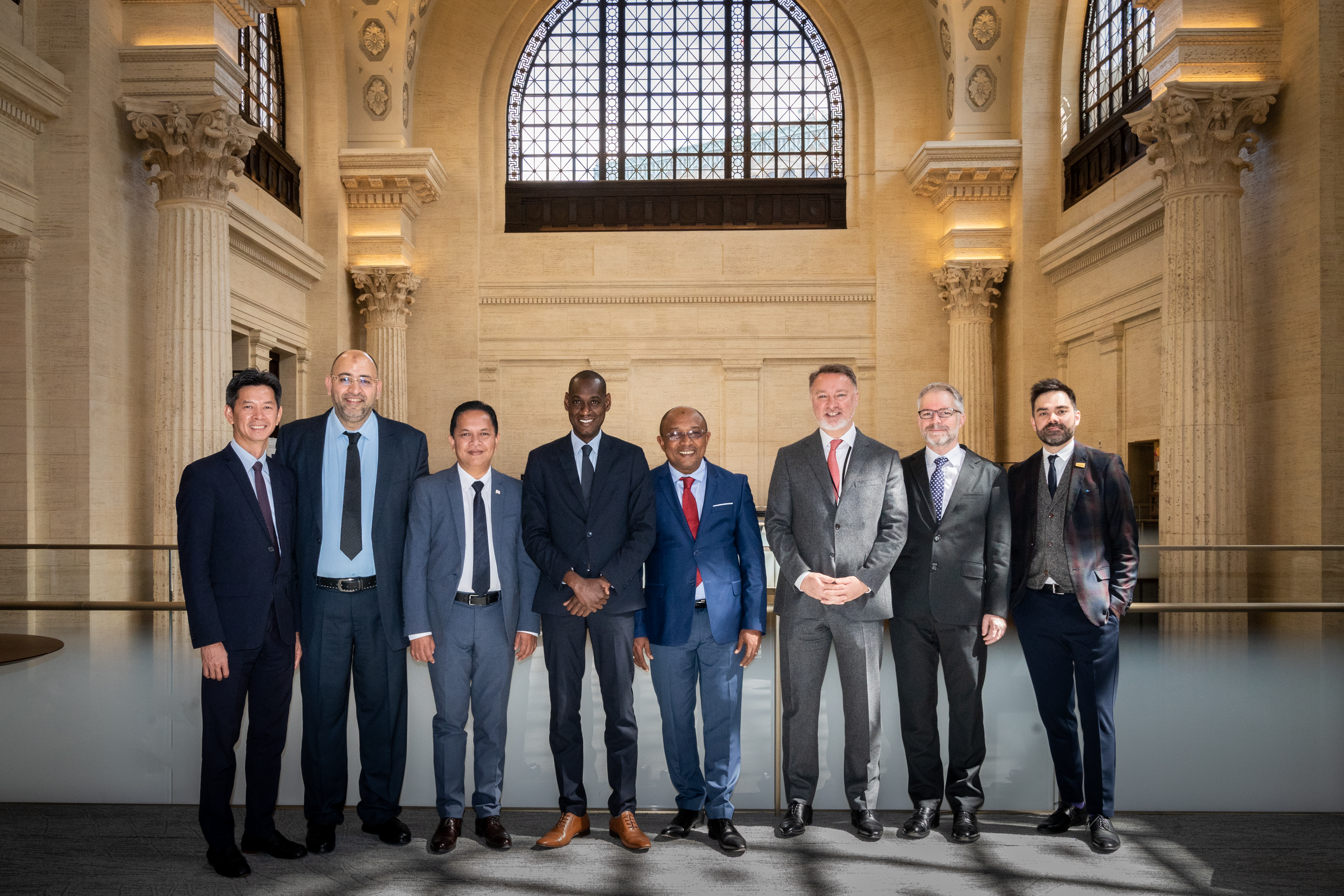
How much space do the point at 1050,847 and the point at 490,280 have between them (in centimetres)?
1722

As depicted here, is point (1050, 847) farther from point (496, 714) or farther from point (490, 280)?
point (490, 280)

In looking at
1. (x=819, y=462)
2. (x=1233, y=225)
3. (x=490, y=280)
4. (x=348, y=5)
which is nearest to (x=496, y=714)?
(x=819, y=462)

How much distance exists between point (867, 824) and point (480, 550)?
2.32m

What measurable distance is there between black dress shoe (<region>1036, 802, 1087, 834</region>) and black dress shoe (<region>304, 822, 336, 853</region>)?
3.46 m

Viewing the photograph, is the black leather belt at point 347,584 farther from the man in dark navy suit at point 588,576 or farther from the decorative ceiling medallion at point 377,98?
the decorative ceiling medallion at point 377,98

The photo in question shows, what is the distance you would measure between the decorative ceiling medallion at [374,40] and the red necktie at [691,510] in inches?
653

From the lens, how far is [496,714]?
15.6ft

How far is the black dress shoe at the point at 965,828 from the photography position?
183 inches

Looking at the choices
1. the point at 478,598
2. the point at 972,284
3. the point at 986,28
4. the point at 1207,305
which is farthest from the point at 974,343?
the point at 478,598

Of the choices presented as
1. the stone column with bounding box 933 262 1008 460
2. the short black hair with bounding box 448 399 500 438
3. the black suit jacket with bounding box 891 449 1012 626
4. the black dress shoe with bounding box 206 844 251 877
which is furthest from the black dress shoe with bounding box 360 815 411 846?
the stone column with bounding box 933 262 1008 460

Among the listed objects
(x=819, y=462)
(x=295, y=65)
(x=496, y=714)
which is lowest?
(x=496, y=714)

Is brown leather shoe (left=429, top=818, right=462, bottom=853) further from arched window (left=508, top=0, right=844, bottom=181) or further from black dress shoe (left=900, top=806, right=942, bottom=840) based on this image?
arched window (left=508, top=0, right=844, bottom=181)

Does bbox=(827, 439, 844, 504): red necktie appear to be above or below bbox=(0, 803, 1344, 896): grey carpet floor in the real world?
above

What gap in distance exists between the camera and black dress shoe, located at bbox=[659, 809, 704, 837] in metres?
4.71
